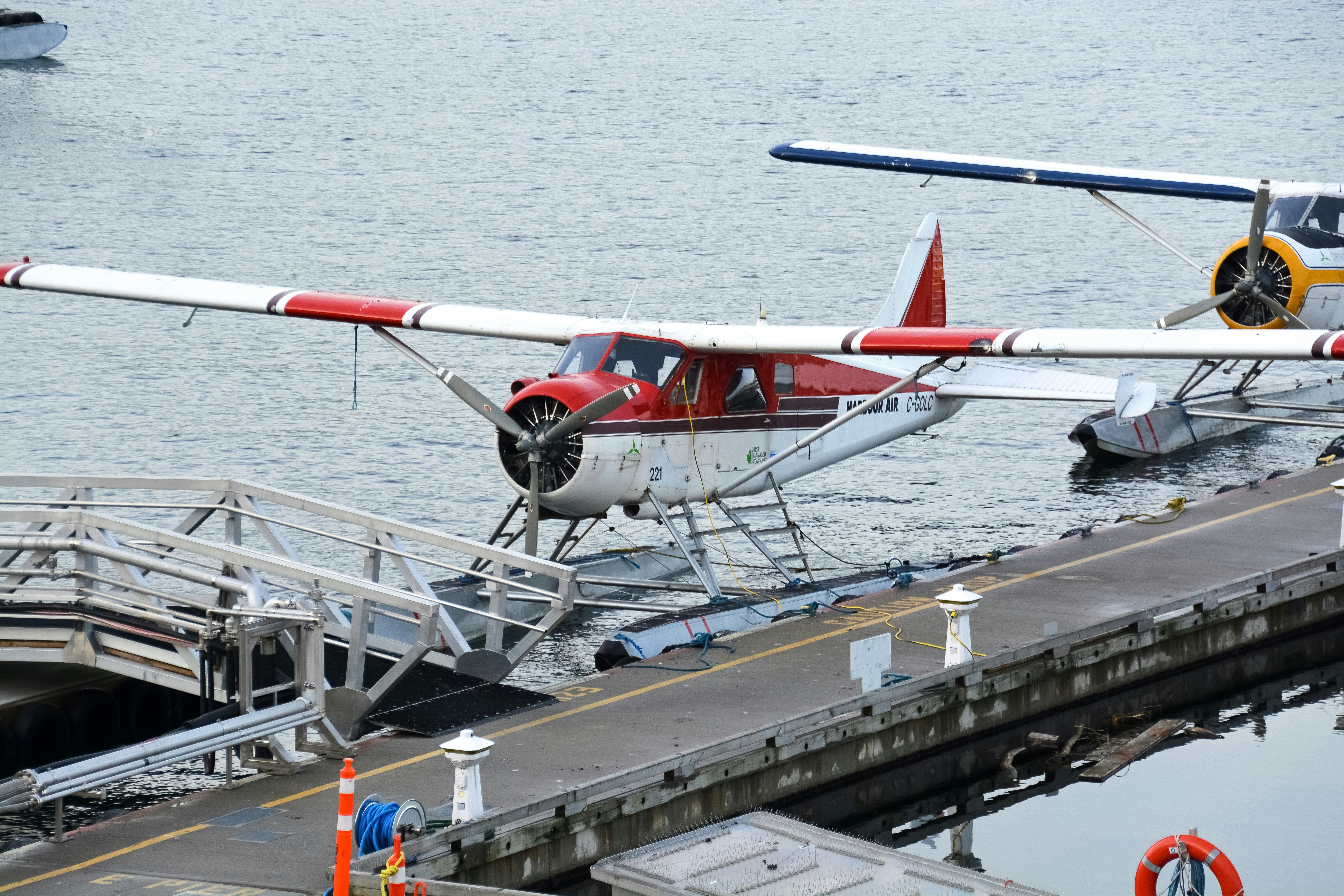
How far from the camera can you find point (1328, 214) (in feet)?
79.3

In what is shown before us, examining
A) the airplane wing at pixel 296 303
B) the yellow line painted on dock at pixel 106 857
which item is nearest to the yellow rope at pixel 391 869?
the yellow line painted on dock at pixel 106 857

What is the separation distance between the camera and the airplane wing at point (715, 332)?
14.6 meters

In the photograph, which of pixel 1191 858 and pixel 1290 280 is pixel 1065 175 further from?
pixel 1191 858

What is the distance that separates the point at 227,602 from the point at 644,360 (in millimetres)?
5077

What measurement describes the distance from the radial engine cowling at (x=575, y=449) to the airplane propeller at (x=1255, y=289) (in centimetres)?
977

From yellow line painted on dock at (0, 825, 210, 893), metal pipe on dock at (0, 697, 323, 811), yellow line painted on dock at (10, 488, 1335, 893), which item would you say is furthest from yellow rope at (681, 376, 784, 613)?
yellow line painted on dock at (0, 825, 210, 893)

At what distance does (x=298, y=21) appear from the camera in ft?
337

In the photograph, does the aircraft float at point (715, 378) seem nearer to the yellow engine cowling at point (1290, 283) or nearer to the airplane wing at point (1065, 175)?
the yellow engine cowling at point (1290, 283)

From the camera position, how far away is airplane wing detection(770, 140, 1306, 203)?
2469 centimetres

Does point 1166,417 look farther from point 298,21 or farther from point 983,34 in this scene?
point 298,21

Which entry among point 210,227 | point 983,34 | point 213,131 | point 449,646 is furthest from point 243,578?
point 983,34

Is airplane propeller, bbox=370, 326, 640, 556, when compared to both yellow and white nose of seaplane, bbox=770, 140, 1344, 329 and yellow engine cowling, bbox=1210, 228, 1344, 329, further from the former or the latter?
yellow engine cowling, bbox=1210, 228, 1344, 329

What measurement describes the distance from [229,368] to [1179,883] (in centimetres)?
2590

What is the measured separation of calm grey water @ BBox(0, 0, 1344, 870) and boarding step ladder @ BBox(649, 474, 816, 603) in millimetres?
1854
